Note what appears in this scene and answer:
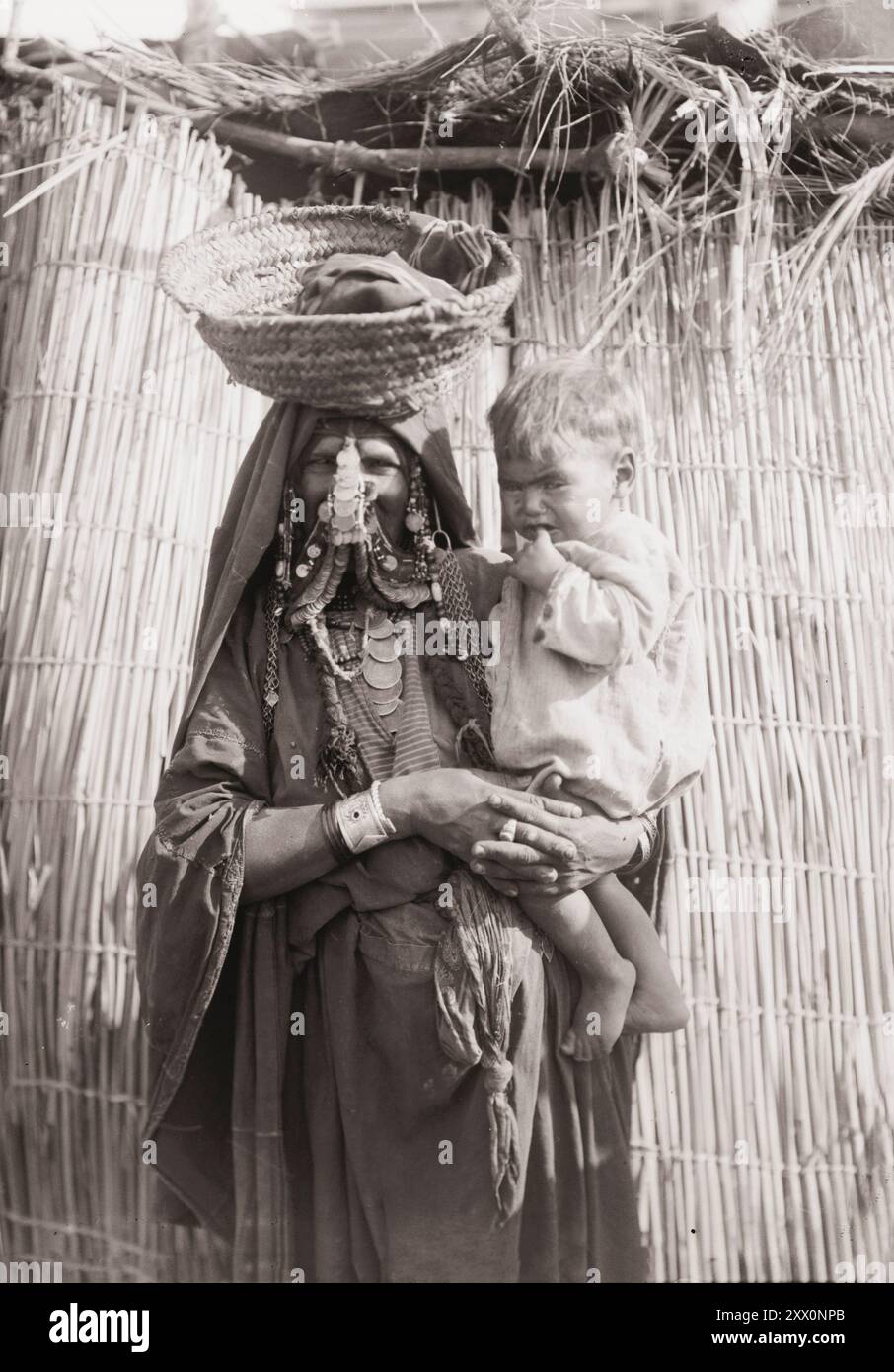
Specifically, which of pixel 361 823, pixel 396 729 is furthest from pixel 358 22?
pixel 361 823

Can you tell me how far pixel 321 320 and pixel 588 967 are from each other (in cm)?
81

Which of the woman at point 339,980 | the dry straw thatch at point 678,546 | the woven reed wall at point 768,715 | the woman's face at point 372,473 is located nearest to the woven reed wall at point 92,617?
the dry straw thatch at point 678,546

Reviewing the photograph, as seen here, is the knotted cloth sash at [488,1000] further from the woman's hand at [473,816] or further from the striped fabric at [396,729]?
the striped fabric at [396,729]

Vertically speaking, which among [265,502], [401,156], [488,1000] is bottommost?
[488,1000]

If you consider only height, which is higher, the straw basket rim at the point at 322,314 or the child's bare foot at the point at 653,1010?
the straw basket rim at the point at 322,314

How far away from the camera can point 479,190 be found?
104 inches

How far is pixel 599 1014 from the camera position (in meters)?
2.13

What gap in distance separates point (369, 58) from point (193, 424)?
1.92 ft

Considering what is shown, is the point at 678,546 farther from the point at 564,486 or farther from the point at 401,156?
the point at 401,156

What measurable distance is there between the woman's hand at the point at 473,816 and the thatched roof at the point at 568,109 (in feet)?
3.22

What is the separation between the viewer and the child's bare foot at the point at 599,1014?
2129mm

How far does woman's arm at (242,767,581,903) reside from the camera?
2.06 meters

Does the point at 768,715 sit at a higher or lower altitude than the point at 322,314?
lower
